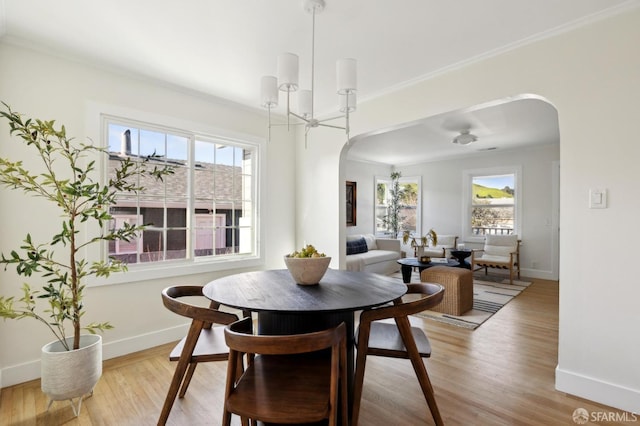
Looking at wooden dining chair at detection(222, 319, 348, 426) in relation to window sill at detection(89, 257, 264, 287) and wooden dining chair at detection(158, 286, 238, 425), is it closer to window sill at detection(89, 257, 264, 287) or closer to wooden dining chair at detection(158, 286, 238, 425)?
wooden dining chair at detection(158, 286, 238, 425)

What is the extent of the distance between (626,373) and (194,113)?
4100mm

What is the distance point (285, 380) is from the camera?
4.59 ft

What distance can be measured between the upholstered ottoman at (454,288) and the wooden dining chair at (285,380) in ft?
9.01

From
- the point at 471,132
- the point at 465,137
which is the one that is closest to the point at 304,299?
the point at 465,137

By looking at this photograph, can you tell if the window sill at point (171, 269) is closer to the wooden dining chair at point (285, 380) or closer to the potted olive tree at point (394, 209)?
the wooden dining chair at point (285, 380)

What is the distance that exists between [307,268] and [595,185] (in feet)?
6.51

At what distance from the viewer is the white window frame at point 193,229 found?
264cm

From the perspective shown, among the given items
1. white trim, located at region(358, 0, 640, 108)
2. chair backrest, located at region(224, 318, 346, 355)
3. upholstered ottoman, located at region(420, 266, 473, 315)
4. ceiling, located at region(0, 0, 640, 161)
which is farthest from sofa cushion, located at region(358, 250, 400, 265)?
chair backrest, located at region(224, 318, 346, 355)

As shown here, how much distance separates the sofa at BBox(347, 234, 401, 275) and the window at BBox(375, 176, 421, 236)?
0.95 m

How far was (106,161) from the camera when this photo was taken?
272 cm

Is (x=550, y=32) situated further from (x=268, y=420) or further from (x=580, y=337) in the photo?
(x=268, y=420)

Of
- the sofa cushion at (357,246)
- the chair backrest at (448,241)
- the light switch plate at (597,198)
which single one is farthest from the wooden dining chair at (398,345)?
the chair backrest at (448,241)

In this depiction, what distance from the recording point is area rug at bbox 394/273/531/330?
3.59 metres

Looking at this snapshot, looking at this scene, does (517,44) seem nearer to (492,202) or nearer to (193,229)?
(193,229)
